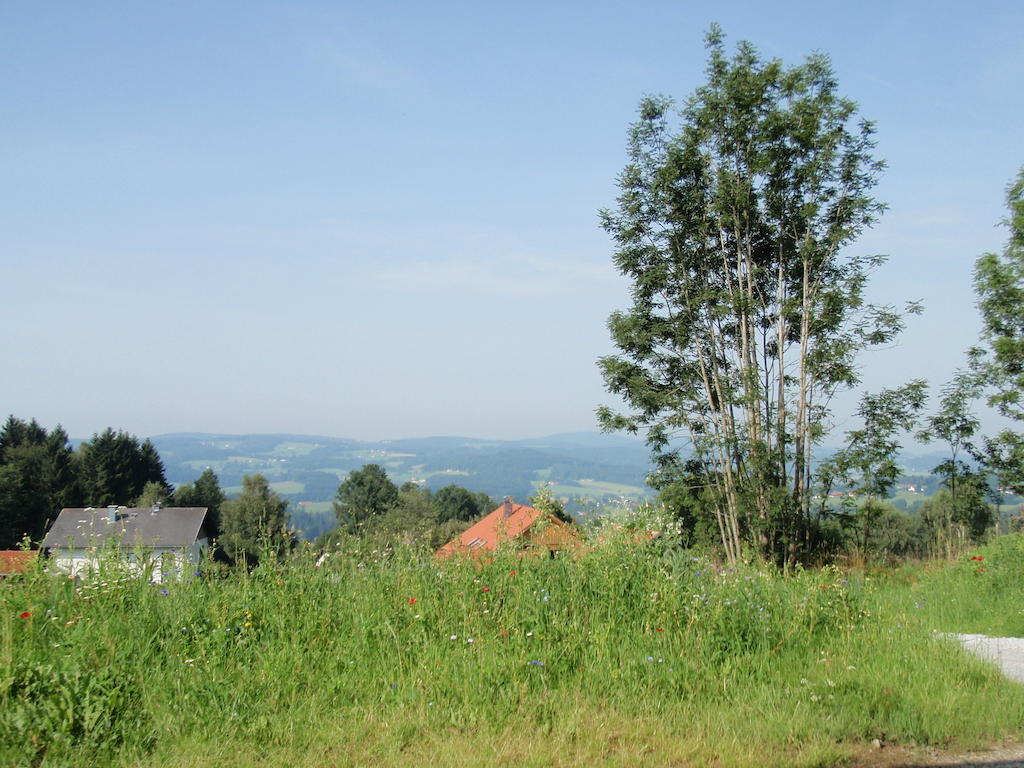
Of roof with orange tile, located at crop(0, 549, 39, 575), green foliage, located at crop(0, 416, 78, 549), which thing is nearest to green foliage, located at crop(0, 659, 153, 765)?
roof with orange tile, located at crop(0, 549, 39, 575)

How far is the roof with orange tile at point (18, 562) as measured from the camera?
4.50m

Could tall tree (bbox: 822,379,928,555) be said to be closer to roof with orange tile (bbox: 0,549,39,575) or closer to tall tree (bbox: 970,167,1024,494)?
tall tree (bbox: 970,167,1024,494)

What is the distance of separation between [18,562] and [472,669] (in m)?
3.22

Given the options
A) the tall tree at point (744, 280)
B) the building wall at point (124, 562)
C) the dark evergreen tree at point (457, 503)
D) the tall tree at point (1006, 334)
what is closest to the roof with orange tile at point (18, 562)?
the building wall at point (124, 562)

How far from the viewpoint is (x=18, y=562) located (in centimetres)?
467

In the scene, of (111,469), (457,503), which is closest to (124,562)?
(111,469)

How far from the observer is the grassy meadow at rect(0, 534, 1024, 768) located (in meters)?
3.20

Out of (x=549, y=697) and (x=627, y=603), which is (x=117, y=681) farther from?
(x=627, y=603)

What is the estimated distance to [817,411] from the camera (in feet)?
46.3

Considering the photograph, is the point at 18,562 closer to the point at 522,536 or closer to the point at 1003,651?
the point at 522,536

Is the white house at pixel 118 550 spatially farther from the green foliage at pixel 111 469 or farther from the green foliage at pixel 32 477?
the green foliage at pixel 111 469

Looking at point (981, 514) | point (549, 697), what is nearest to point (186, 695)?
point (549, 697)

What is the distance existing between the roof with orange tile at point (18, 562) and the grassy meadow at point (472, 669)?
0.12 m

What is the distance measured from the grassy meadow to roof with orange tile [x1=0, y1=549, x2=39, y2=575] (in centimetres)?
12
